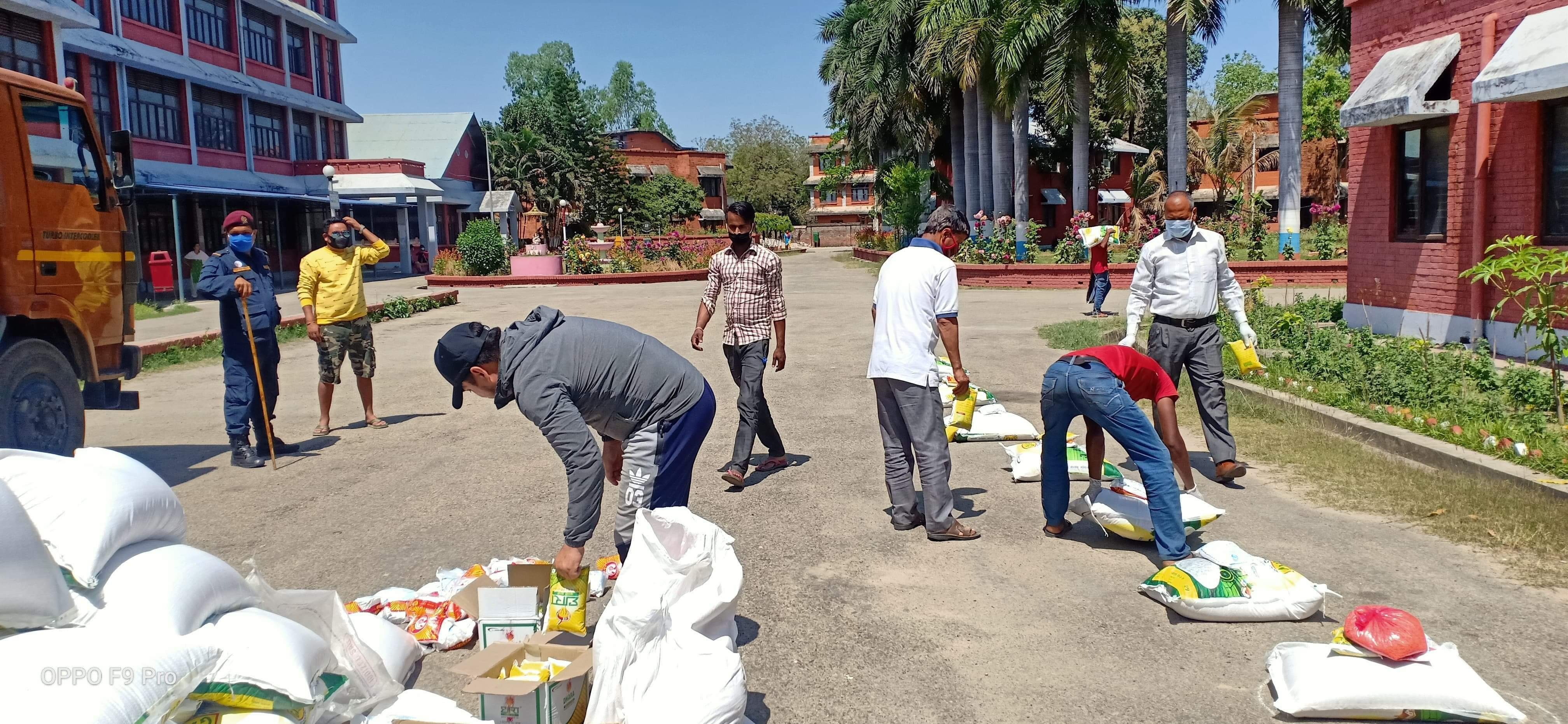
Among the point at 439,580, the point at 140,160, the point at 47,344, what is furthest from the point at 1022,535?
the point at 140,160

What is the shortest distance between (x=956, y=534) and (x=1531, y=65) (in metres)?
7.58

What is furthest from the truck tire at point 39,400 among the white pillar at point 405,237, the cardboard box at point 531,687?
the white pillar at point 405,237

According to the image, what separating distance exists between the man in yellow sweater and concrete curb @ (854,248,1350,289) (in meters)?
18.0

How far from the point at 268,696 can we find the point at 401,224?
42.5 metres

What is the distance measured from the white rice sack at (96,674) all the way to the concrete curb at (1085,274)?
73.9 feet

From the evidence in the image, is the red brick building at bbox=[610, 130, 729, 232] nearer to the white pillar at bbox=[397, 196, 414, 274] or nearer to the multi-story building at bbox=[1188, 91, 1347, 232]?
the white pillar at bbox=[397, 196, 414, 274]

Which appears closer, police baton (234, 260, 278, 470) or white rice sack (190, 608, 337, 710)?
white rice sack (190, 608, 337, 710)

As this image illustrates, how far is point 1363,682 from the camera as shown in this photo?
3.56 m

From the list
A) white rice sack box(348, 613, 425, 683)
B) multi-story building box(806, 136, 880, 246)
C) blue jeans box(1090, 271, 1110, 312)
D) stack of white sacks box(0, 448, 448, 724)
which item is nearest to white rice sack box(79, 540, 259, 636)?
stack of white sacks box(0, 448, 448, 724)

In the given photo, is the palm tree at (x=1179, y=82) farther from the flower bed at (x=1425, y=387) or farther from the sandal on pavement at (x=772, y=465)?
the sandal on pavement at (x=772, y=465)

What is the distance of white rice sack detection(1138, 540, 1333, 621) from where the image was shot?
4.46 m

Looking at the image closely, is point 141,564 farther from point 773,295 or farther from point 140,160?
point 140,160

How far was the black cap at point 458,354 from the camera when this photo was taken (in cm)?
381

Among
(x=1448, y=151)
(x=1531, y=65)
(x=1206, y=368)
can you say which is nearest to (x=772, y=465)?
(x=1206, y=368)
